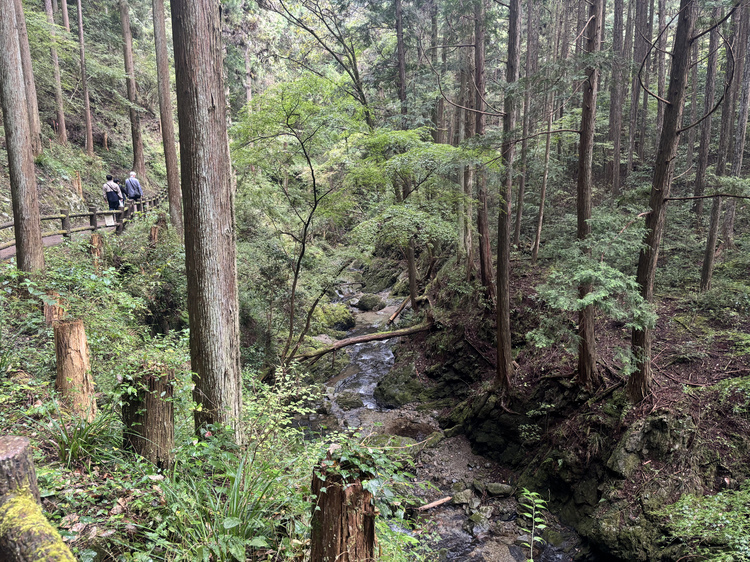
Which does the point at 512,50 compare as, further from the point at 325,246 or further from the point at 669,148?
the point at 325,246

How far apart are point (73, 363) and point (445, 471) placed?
721cm

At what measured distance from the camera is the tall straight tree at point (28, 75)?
9.98m

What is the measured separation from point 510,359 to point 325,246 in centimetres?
765

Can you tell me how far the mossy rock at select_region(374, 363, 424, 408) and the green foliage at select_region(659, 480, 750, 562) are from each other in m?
6.72

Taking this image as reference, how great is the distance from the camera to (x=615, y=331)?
904 centimetres

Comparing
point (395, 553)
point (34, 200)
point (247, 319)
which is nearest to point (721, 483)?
point (395, 553)

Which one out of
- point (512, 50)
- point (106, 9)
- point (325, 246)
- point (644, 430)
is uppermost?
point (106, 9)

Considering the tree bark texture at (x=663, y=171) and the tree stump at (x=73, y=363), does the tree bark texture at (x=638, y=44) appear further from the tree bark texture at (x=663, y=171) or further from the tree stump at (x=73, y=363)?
the tree stump at (x=73, y=363)

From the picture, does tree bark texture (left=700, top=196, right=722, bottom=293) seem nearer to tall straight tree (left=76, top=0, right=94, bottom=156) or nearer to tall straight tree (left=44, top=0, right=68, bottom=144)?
tall straight tree (left=76, top=0, right=94, bottom=156)

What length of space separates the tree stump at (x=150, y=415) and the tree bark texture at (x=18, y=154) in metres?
6.19

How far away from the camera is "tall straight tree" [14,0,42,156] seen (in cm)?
998

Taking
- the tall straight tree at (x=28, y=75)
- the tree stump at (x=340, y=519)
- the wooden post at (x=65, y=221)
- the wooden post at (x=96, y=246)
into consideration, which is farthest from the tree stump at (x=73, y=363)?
the tall straight tree at (x=28, y=75)

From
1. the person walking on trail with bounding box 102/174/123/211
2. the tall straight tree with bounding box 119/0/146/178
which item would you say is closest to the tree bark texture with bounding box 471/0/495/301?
the person walking on trail with bounding box 102/174/123/211

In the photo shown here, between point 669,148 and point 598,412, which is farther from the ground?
point 669,148
